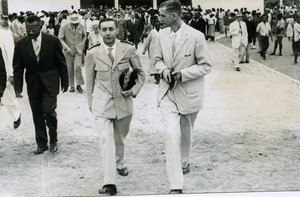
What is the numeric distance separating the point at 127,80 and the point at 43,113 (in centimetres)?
166

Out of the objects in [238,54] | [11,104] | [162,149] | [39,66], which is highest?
[39,66]

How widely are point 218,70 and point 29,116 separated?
22.0 feet

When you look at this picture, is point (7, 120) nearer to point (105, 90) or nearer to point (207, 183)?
point (105, 90)

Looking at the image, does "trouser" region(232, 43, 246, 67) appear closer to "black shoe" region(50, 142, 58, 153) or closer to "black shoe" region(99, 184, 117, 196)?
"black shoe" region(50, 142, 58, 153)

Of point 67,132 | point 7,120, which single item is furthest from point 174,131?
point 7,120

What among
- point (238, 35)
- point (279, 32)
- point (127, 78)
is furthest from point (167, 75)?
point (279, 32)

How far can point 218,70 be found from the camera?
44.7 ft

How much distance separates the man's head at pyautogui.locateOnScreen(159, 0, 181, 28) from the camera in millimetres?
4617

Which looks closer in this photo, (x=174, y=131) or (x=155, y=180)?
(x=174, y=131)

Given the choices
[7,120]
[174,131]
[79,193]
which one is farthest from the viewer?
[7,120]

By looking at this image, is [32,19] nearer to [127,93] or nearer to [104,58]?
[104,58]

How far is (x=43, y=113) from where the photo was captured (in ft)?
20.0

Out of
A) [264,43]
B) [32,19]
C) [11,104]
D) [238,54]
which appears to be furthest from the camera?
[264,43]

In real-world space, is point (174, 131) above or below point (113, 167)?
above
